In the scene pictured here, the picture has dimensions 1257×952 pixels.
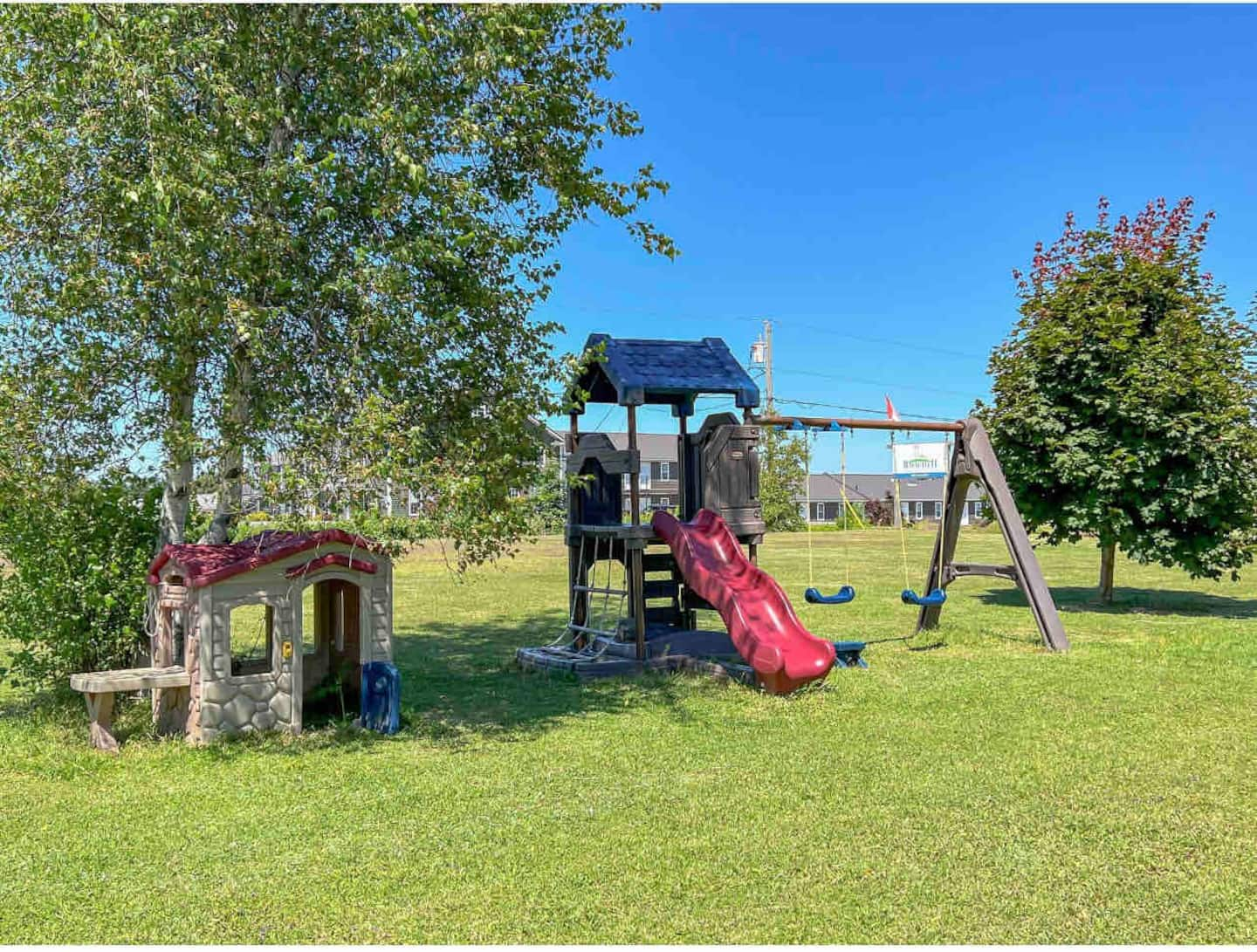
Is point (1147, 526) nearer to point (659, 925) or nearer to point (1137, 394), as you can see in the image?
point (1137, 394)

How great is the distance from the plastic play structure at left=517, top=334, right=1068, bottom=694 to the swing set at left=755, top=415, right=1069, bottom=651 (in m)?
0.02

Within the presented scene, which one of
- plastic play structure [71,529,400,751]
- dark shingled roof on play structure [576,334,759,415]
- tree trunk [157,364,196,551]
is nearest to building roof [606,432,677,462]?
dark shingled roof on play structure [576,334,759,415]

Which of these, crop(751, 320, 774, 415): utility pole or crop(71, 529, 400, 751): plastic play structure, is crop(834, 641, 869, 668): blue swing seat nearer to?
crop(71, 529, 400, 751): plastic play structure

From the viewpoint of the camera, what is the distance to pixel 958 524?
487 inches

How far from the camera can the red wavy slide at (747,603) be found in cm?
879

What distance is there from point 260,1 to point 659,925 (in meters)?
7.00

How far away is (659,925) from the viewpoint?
161 inches

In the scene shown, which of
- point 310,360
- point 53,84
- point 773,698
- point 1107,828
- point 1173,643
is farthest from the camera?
point 1173,643

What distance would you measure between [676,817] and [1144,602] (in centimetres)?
1497

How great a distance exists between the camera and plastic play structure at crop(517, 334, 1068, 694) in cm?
941

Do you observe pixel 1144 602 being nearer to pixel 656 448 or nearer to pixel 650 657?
pixel 650 657

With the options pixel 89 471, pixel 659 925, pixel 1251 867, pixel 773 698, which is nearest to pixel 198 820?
pixel 659 925

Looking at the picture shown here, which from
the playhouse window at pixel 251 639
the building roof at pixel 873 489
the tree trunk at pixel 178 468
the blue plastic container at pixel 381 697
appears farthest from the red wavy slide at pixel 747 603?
the building roof at pixel 873 489

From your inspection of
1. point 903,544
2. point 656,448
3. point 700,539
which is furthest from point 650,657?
point 656,448
